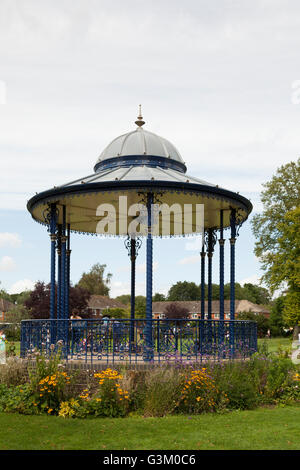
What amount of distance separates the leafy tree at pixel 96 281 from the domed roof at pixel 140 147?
235 feet

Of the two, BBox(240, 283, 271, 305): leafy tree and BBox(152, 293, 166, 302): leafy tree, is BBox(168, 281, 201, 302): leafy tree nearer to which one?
BBox(152, 293, 166, 302): leafy tree

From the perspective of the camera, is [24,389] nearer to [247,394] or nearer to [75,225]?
[247,394]

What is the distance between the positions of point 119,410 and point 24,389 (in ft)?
7.02

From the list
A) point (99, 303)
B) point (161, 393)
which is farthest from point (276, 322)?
point (161, 393)

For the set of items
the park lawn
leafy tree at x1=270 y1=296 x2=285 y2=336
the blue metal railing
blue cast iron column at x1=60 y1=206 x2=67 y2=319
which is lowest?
leafy tree at x1=270 y1=296 x2=285 y2=336

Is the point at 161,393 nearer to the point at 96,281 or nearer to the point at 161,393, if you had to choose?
the point at 161,393

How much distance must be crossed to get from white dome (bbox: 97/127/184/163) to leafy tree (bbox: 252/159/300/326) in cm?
2407

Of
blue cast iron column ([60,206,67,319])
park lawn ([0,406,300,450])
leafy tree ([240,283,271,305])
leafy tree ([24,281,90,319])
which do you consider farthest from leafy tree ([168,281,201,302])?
park lawn ([0,406,300,450])

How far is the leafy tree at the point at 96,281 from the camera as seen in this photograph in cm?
8556

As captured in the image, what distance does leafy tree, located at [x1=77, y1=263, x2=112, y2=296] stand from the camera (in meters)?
85.6

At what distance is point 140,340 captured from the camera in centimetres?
1162

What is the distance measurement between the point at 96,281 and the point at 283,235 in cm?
5271
